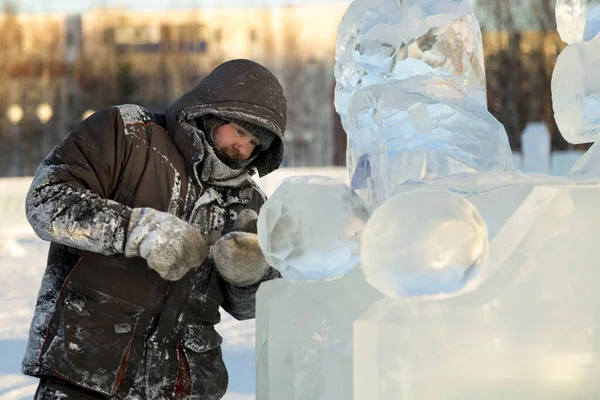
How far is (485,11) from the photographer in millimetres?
23500

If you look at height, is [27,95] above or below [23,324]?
below

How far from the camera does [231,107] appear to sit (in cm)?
250

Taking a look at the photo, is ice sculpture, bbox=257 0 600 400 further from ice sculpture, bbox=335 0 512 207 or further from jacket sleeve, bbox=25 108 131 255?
jacket sleeve, bbox=25 108 131 255

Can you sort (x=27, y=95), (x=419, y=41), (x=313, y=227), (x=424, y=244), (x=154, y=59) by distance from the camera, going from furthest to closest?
(x=154, y=59) → (x=27, y=95) → (x=419, y=41) → (x=313, y=227) → (x=424, y=244)

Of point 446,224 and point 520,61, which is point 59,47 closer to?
point 520,61

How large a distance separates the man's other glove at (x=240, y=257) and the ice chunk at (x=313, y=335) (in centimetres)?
67

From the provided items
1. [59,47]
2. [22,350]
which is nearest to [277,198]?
[22,350]

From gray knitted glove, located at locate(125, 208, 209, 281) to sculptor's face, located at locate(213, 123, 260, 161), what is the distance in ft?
1.32

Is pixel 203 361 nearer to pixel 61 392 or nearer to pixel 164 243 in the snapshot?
pixel 61 392

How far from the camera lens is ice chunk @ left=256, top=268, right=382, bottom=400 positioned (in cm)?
140

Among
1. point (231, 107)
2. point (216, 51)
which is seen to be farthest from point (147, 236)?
point (216, 51)

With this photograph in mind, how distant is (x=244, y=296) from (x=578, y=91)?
4.38ft

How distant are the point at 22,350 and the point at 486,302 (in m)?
4.76

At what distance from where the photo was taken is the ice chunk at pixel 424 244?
1.11 meters
